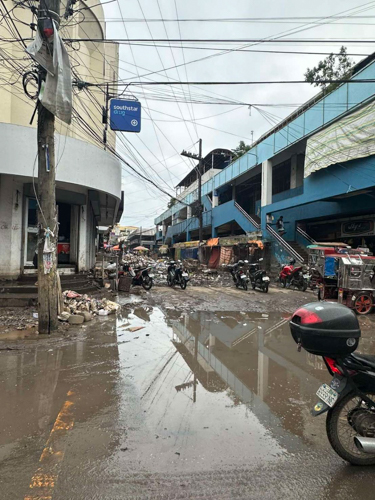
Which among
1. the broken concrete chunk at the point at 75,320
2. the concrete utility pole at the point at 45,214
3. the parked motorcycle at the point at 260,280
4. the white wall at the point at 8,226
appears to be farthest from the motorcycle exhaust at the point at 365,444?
the parked motorcycle at the point at 260,280

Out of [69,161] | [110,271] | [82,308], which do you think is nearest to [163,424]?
[82,308]

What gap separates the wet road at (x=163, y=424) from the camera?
7.21 feet

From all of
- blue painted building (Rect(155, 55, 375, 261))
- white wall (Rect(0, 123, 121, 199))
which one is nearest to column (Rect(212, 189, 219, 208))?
blue painted building (Rect(155, 55, 375, 261))

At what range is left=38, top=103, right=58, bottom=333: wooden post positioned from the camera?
5.95 m

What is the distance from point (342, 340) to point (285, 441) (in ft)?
3.71

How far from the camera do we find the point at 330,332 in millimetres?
2379

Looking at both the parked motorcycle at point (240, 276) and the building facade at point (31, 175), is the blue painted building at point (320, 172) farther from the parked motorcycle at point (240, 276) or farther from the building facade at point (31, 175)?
the building facade at point (31, 175)

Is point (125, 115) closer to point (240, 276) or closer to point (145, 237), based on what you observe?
point (240, 276)

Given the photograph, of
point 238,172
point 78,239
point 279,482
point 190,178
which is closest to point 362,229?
point 238,172

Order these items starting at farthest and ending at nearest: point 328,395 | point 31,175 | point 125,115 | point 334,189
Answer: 1. point 334,189
2. point 125,115
3. point 31,175
4. point 328,395

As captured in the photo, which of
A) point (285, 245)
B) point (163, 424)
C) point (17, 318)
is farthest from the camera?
point (285, 245)

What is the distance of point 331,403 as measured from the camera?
239cm

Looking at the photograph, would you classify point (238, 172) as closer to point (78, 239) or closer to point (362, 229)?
point (362, 229)

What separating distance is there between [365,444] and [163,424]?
1.71m
